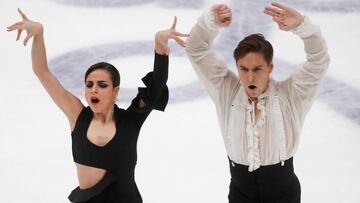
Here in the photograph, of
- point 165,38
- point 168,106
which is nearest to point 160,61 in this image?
point 165,38

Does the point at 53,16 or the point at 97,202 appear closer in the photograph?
the point at 97,202

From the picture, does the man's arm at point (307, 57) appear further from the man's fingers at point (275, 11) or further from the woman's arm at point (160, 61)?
the woman's arm at point (160, 61)

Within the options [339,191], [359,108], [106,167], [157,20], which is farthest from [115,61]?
[106,167]

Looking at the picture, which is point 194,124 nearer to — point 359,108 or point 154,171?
point 154,171

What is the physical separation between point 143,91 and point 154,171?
1.37m

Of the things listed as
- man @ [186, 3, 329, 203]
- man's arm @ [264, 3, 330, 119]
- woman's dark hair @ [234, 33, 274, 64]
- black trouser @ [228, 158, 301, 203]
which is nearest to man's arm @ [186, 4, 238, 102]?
man @ [186, 3, 329, 203]

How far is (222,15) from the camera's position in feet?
8.43

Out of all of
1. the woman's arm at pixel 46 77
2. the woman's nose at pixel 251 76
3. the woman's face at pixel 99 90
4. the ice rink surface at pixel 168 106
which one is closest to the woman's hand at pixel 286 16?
the woman's nose at pixel 251 76

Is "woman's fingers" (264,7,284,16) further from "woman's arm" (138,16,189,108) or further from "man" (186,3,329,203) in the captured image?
"woman's arm" (138,16,189,108)

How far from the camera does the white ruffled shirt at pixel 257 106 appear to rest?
104 inches

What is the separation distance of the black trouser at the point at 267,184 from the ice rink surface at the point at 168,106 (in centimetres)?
103

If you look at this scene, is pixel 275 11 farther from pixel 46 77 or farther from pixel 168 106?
pixel 168 106

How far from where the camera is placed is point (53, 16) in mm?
6660

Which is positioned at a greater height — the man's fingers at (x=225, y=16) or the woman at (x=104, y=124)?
Result: the man's fingers at (x=225, y=16)
